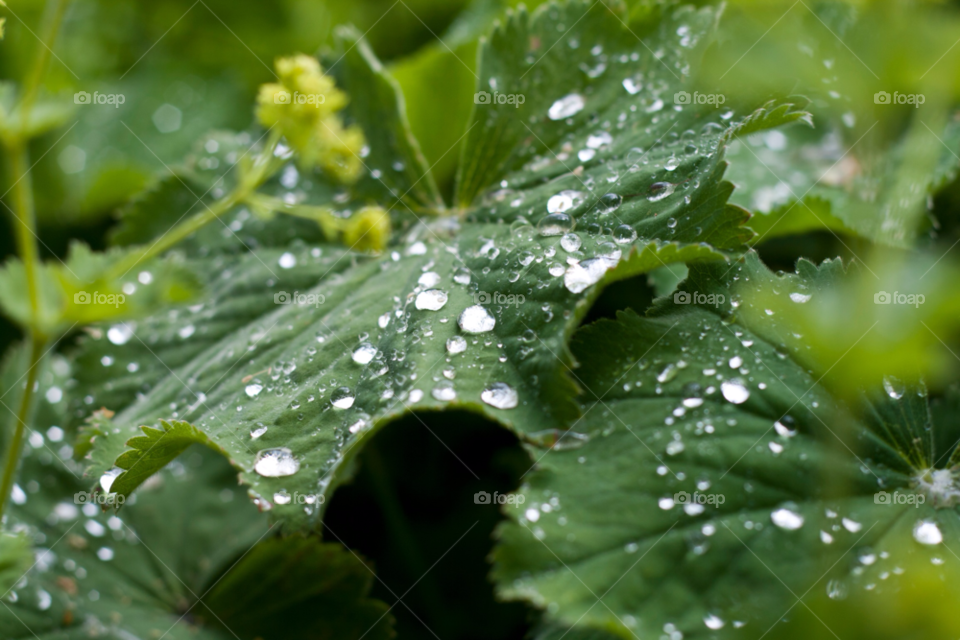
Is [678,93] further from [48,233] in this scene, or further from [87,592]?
[48,233]

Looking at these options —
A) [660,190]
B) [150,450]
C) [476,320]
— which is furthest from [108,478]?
[660,190]

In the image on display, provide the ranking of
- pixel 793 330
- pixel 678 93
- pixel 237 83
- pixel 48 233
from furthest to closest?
pixel 237 83
pixel 48 233
pixel 678 93
pixel 793 330

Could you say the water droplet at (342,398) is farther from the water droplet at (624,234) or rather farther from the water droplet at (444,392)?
the water droplet at (624,234)

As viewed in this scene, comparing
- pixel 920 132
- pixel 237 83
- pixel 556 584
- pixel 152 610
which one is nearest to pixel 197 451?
pixel 152 610
